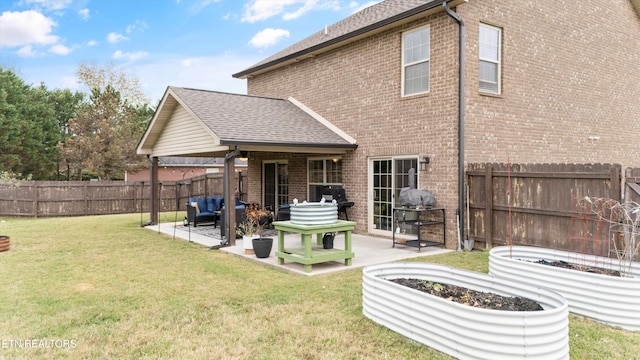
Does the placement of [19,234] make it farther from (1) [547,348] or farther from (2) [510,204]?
(1) [547,348]

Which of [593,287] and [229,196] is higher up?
[229,196]

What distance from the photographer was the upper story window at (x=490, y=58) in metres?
9.83

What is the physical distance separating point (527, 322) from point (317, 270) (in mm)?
4349

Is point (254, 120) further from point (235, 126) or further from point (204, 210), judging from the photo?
point (204, 210)

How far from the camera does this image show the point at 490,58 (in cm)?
995

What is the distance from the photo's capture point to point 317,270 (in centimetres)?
750

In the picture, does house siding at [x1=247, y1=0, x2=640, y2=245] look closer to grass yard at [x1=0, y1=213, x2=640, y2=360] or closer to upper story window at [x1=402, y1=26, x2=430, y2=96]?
upper story window at [x1=402, y1=26, x2=430, y2=96]

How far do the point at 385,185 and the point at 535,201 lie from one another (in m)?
3.67

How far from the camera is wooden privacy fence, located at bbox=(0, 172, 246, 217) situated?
1794 cm

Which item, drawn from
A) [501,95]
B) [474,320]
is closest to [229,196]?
[501,95]

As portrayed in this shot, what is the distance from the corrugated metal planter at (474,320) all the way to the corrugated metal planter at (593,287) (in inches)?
35.7

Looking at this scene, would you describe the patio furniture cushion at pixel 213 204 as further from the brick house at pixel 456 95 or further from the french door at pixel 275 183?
the brick house at pixel 456 95

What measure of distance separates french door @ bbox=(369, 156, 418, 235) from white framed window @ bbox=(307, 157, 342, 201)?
1.34m

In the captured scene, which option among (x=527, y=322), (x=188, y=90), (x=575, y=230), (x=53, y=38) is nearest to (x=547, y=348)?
(x=527, y=322)
